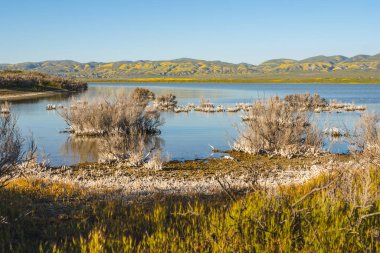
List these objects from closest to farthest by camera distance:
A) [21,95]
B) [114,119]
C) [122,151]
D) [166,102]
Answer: [122,151] < [114,119] < [166,102] < [21,95]

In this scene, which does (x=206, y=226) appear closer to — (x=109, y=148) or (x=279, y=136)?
(x=109, y=148)

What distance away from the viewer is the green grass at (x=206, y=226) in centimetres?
479

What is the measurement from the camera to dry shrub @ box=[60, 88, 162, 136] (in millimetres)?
21766

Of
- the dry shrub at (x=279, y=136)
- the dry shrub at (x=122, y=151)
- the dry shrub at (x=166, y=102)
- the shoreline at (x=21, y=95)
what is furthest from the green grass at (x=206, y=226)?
the shoreline at (x=21, y=95)

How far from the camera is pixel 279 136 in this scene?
54.5 ft

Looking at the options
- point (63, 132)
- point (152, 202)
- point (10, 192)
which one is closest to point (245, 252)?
point (152, 202)

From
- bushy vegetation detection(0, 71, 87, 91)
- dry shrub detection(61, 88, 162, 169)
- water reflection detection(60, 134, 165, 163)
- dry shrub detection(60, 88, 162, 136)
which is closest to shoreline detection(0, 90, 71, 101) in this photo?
bushy vegetation detection(0, 71, 87, 91)

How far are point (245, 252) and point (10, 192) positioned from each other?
16.3 feet

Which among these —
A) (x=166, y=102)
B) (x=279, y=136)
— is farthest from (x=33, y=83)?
(x=279, y=136)

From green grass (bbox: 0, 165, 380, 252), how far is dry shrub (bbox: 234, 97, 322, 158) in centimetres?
977

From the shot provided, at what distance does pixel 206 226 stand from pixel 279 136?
38.6 feet

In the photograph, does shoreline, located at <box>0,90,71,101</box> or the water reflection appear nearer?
the water reflection

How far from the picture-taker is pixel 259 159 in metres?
15.6

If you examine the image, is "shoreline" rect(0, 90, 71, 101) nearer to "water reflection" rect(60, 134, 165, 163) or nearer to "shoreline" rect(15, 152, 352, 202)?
"water reflection" rect(60, 134, 165, 163)
